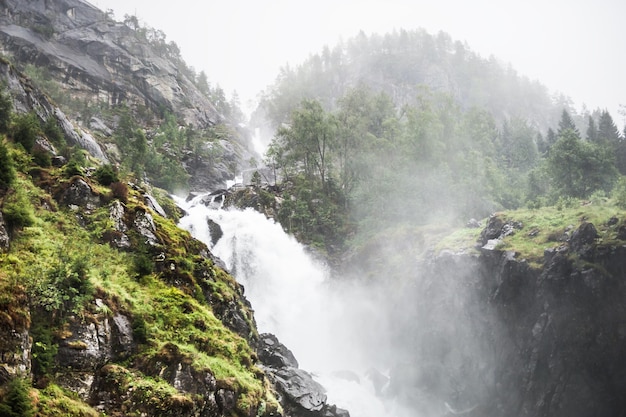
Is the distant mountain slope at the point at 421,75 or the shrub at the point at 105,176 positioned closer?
the shrub at the point at 105,176

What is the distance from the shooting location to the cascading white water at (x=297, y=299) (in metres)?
35.1

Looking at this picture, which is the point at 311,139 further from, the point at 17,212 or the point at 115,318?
the point at 115,318

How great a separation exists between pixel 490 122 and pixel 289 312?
2542 inches

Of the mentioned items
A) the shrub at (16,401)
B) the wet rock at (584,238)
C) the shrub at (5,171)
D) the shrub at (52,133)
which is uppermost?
the shrub at (52,133)

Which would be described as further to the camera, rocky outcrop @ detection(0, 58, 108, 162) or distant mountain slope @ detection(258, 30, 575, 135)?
distant mountain slope @ detection(258, 30, 575, 135)

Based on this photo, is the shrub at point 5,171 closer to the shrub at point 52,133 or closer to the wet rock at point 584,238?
the shrub at point 52,133

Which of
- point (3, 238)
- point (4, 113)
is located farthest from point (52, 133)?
point (3, 238)

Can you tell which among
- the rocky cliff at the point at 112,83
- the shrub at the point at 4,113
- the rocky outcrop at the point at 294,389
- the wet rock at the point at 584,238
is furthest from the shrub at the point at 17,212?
the rocky cliff at the point at 112,83

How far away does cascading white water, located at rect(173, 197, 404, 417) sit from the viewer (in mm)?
35062

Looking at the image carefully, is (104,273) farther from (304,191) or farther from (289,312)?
(304,191)

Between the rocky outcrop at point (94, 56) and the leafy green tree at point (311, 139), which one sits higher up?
the rocky outcrop at point (94, 56)

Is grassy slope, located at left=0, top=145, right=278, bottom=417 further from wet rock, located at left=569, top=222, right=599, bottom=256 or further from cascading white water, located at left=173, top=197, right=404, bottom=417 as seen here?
wet rock, located at left=569, top=222, right=599, bottom=256

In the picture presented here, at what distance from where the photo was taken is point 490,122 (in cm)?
8062

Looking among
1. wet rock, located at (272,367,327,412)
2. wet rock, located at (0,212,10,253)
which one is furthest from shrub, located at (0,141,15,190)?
wet rock, located at (272,367,327,412)
